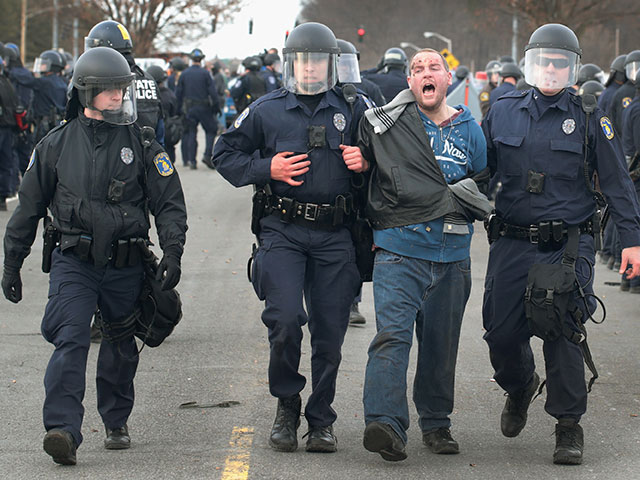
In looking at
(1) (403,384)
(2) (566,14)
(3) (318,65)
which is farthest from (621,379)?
(2) (566,14)

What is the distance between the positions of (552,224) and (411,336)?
3.10 feet

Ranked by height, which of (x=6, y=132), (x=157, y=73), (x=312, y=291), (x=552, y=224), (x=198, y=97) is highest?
(x=552, y=224)

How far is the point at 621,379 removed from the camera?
7547 millimetres

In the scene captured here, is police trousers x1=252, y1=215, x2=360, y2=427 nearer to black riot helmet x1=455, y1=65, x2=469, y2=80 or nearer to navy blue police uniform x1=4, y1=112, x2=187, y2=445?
navy blue police uniform x1=4, y1=112, x2=187, y2=445

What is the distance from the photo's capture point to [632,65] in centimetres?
1267

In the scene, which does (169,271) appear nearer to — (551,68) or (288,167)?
(288,167)

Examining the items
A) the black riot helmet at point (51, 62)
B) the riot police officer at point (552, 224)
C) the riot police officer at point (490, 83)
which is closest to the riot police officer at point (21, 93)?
the black riot helmet at point (51, 62)

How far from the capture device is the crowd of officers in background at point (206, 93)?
437 inches

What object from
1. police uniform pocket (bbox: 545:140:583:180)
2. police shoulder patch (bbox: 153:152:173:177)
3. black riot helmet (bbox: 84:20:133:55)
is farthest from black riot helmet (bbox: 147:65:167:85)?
police uniform pocket (bbox: 545:140:583:180)

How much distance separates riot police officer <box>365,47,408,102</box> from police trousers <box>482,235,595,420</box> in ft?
17.3

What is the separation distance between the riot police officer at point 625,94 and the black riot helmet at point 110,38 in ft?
20.2

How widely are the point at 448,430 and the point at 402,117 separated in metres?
1.59

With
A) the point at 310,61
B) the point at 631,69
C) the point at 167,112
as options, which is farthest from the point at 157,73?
the point at 310,61

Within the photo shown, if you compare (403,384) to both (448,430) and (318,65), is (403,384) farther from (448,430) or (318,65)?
(318,65)
